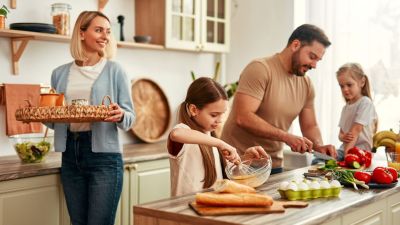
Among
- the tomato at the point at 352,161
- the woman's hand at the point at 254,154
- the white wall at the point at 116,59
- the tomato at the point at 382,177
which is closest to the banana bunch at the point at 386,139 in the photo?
the tomato at the point at 352,161

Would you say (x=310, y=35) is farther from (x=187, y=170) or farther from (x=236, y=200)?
(x=236, y=200)

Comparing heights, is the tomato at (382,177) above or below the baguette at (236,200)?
below

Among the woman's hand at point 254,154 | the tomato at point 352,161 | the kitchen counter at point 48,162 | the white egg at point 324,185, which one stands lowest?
the kitchen counter at point 48,162

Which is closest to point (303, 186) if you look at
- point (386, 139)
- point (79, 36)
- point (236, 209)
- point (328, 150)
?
point (236, 209)

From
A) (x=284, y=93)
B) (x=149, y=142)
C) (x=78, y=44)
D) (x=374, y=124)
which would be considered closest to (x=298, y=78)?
(x=284, y=93)

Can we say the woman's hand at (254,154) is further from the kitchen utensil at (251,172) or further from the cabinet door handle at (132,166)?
the cabinet door handle at (132,166)

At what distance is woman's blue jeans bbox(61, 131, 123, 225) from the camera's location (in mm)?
2893

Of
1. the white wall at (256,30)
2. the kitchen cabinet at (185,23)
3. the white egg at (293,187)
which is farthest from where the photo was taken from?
the white wall at (256,30)

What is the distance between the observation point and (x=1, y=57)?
11.2 ft

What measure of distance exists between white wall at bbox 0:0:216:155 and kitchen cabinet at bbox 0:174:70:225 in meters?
0.58

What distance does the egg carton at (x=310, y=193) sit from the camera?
6.60ft

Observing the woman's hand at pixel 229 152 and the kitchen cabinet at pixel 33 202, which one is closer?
the woman's hand at pixel 229 152

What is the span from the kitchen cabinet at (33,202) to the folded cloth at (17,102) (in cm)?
52

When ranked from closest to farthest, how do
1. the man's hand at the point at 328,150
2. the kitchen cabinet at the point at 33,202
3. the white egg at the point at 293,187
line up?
the white egg at the point at 293,187
the kitchen cabinet at the point at 33,202
the man's hand at the point at 328,150
